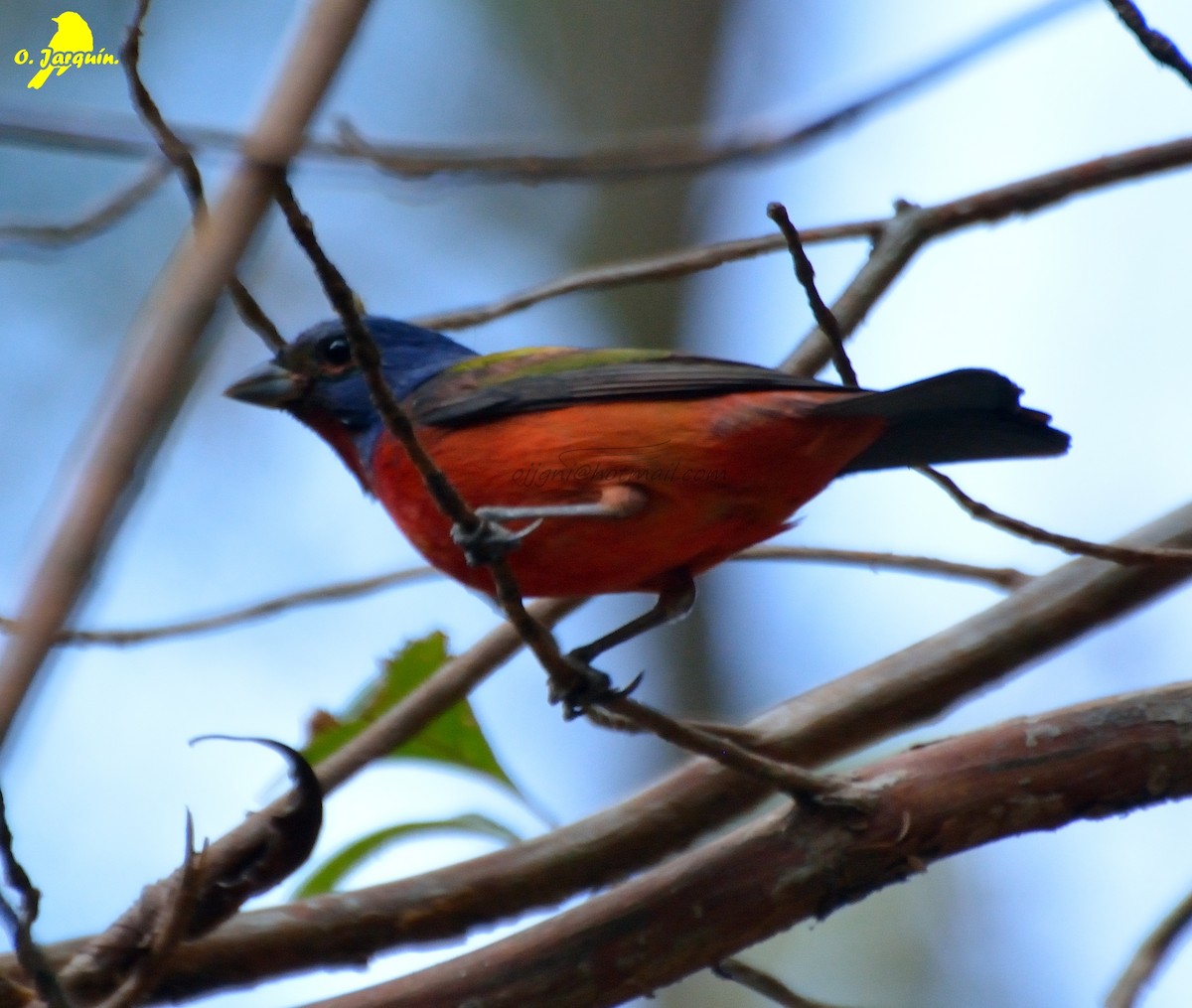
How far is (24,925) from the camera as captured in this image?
7.75ft

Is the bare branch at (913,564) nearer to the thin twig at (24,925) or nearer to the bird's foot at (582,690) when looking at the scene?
the bird's foot at (582,690)

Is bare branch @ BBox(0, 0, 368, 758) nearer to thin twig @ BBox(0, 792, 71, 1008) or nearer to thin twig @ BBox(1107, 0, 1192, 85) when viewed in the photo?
thin twig @ BBox(0, 792, 71, 1008)

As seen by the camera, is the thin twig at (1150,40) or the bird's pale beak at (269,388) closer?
the thin twig at (1150,40)

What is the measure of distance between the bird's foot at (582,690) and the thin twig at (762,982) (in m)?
0.66

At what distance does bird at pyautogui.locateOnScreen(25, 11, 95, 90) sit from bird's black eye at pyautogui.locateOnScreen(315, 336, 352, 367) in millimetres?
1134

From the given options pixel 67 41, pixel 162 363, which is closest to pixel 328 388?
pixel 67 41

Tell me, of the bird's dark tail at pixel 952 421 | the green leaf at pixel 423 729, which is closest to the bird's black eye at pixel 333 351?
the green leaf at pixel 423 729

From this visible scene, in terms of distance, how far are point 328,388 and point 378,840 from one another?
136cm

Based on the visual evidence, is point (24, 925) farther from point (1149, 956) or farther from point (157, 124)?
point (1149, 956)

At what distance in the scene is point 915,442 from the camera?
3732 mm

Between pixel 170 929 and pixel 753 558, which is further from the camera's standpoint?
pixel 753 558

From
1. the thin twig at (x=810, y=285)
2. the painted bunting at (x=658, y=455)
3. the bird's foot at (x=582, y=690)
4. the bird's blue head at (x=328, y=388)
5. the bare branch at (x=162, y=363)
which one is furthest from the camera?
the bird's blue head at (x=328, y=388)

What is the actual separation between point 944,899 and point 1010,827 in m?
6.75

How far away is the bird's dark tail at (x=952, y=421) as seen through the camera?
11.2 ft
